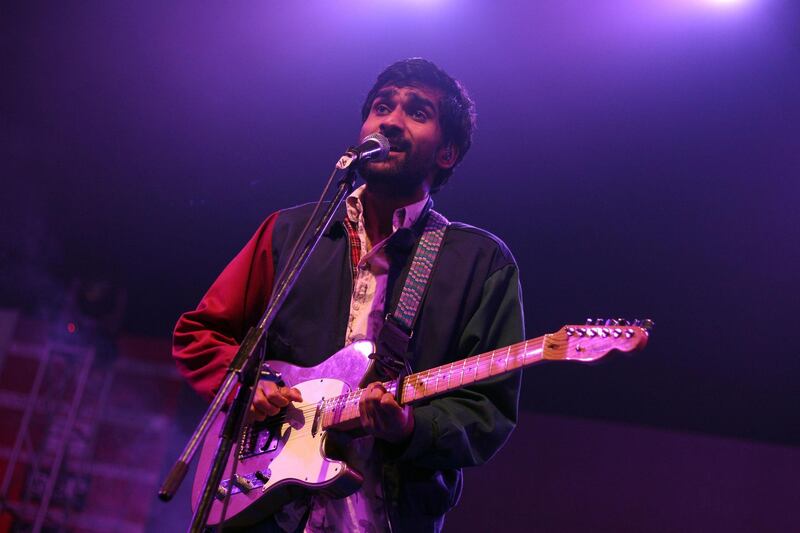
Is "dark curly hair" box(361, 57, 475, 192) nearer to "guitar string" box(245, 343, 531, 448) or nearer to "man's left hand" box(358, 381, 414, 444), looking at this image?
"guitar string" box(245, 343, 531, 448)

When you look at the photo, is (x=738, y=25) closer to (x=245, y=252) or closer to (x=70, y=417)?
(x=245, y=252)

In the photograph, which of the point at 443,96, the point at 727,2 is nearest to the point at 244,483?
the point at 443,96

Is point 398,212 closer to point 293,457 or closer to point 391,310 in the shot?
point 391,310

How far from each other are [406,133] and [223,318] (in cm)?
98

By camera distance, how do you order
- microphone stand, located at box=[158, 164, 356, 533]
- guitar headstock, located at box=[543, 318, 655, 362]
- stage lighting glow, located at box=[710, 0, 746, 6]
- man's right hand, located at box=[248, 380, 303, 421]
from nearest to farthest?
1. microphone stand, located at box=[158, 164, 356, 533]
2. guitar headstock, located at box=[543, 318, 655, 362]
3. man's right hand, located at box=[248, 380, 303, 421]
4. stage lighting glow, located at box=[710, 0, 746, 6]

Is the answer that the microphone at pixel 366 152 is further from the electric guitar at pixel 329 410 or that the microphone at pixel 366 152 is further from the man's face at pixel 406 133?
the electric guitar at pixel 329 410

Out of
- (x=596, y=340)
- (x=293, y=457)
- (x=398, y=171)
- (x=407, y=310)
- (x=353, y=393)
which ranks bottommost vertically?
(x=293, y=457)

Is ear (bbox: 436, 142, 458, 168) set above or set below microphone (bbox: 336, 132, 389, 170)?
above

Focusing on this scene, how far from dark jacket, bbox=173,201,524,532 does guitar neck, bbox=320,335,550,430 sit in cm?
7

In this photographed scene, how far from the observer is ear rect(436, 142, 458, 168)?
3.09 meters

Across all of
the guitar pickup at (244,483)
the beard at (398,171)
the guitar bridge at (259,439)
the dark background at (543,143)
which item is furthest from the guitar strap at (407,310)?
the dark background at (543,143)

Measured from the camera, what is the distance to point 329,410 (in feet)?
7.58

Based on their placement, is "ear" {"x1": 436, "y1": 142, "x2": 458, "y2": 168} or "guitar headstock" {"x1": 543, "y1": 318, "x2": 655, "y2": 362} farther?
"ear" {"x1": 436, "y1": 142, "x2": 458, "y2": 168}

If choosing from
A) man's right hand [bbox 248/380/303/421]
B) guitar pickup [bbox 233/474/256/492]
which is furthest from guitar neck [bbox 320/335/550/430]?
guitar pickup [bbox 233/474/256/492]
